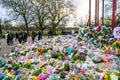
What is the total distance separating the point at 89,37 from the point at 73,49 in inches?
145

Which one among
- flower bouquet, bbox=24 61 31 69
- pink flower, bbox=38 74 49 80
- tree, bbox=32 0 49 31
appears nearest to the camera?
pink flower, bbox=38 74 49 80

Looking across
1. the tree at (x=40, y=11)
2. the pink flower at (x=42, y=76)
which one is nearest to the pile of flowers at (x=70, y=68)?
the pink flower at (x=42, y=76)

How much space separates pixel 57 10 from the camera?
56219mm

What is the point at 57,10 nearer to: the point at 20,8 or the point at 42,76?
the point at 20,8

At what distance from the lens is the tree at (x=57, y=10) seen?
55719 mm

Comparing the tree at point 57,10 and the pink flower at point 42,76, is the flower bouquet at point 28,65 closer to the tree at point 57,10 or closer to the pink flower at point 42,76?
the pink flower at point 42,76

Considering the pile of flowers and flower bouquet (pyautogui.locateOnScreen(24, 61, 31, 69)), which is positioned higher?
the pile of flowers

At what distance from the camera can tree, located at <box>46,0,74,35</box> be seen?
5572cm

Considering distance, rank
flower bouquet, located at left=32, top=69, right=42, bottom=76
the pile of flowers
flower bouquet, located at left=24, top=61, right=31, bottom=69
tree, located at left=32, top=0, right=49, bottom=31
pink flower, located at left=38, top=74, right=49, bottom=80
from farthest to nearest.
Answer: tree, located at left=32, top=0, right=49, bottom=31 < flower bouquet, located at left=24, top=61, right=31, bottom=69 < flower bouquet, located at left=32, top=69, right=42, bottom=76 < pink flower, located at left=38, top=74, right=49, bottom=80 < the pile of flowers

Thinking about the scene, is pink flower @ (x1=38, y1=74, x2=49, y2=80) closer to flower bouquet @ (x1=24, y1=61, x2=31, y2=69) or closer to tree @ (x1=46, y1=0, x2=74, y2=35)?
flower bouquet @ (x1=24, y1=61, x2=31, y2=69)

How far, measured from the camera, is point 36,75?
26.8 ft

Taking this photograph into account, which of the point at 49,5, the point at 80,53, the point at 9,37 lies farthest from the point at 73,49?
the point at 49,5

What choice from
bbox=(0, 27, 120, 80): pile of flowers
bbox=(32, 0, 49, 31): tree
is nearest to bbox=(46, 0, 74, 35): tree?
bbox=(32, 0, 49, 31): tree

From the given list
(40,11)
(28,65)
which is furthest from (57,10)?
(28,65)
